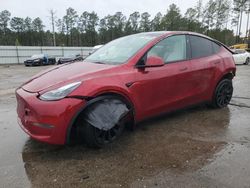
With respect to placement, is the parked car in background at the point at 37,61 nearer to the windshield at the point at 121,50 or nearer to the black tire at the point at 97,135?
the windshield at the point at 121,50

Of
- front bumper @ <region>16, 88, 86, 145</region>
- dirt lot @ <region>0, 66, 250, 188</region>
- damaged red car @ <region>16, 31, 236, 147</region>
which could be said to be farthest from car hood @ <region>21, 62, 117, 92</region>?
dirt lot @ <region>0, 66, 250, 188</region>

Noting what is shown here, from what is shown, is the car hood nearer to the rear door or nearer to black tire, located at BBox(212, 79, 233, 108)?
the rear door

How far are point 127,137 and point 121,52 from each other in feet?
4.33

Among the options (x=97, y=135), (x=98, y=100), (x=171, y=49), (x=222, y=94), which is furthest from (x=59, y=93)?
(x=222, y=94)

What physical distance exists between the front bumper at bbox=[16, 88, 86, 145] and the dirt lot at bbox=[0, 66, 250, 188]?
0.32 metres

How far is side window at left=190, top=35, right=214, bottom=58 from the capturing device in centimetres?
411

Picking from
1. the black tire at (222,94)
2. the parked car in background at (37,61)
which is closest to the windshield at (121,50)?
the black tire at (222,94)

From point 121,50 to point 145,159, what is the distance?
1.79m

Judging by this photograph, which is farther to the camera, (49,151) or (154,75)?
(154,75)

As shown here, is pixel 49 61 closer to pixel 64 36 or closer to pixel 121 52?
pixel 121 52

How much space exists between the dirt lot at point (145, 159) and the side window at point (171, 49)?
3.70ft

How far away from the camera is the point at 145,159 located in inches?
107

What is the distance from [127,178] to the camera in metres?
2.36

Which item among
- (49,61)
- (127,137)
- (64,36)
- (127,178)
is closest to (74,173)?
(127,178)
